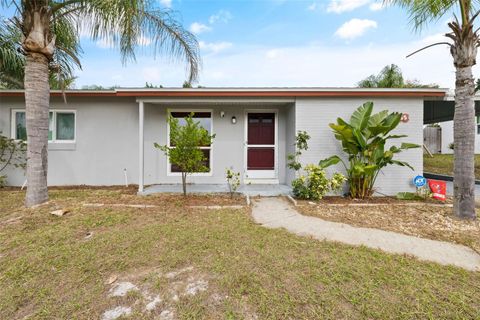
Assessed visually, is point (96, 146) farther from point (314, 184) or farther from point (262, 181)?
point (314, 184)

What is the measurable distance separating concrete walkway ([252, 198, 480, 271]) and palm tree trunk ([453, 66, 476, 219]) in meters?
1.49

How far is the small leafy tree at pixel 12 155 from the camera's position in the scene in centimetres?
667

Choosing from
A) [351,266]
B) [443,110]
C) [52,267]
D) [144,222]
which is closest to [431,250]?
[351,266]

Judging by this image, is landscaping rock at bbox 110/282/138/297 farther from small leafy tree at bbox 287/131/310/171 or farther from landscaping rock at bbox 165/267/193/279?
small leafy tree at bbox 287/131/310/171

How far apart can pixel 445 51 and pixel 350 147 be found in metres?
2.59

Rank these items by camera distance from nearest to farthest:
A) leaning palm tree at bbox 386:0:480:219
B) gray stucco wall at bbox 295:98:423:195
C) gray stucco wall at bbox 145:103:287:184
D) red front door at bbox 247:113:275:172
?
leaning palm tree at bbox 386:0:480:219, gray stucco wall at bbox 295:98:423:195, gray stucco wall at bbox 145:103:287:184, red front door at bbox 247:113:275:172

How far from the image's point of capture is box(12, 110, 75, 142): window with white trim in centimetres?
697

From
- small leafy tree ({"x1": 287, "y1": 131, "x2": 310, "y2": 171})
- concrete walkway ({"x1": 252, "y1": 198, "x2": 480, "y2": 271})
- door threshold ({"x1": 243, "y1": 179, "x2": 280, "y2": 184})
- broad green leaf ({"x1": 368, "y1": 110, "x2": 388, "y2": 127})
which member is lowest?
concrete walkway ({"x1": 252, "y1": 198, "x2": 480, "y2": 271})

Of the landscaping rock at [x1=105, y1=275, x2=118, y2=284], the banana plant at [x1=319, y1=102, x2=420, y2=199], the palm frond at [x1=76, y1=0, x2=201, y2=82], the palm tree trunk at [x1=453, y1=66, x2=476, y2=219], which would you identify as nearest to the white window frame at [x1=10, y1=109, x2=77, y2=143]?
the palm frond at [x1=76, y1=0, x2=201, y2=82]

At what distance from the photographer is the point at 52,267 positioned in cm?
256

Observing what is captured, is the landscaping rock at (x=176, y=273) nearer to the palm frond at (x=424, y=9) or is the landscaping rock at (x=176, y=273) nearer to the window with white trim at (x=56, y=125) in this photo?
the palm frond at (x=424, y=9)

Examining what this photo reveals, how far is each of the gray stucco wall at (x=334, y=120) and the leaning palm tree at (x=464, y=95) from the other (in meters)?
1.96

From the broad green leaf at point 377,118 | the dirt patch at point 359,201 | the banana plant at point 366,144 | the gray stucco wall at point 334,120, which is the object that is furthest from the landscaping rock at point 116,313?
the broad green leaf at point 377,118

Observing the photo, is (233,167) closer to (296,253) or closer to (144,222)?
(144,222)
